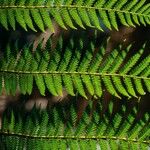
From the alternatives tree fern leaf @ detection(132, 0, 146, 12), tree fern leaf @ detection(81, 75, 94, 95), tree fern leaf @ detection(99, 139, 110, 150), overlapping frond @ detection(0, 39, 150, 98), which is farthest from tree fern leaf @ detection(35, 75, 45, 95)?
tree fern leaf @ detection(132, 0, 146, 12)

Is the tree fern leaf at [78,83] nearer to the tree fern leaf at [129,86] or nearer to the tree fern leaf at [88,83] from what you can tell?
the tree fern leaf at [88,83]

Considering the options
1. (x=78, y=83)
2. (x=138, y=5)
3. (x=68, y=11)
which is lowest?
(x=78, y=83)

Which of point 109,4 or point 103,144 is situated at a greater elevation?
point 109,4

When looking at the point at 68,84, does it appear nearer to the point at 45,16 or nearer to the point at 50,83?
the point at 50,83

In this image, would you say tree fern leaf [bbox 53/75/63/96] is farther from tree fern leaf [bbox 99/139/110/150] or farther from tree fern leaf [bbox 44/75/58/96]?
tree fern leaf [bbox 99/139/110/150]

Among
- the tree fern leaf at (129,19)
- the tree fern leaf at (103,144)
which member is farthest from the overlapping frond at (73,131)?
the tree fern leaf at (129,19)

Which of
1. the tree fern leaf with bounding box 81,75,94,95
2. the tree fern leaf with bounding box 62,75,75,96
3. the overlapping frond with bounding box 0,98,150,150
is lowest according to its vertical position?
the overlapping frond with bounding box 0,98,150,150

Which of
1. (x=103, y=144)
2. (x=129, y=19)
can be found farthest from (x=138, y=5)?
(x=103, y=144)
